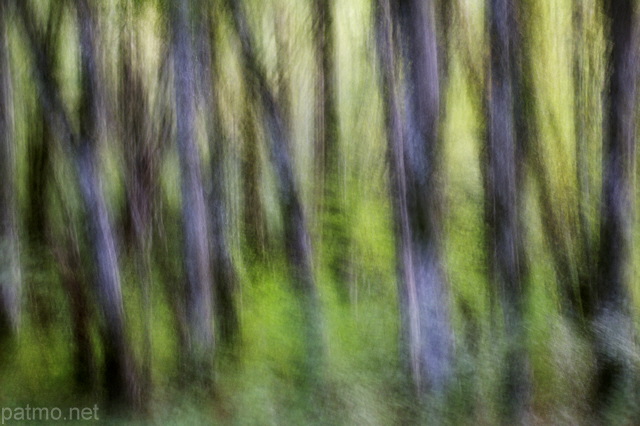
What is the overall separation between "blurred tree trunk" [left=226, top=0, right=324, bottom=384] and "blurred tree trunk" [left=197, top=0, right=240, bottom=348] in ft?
0.14

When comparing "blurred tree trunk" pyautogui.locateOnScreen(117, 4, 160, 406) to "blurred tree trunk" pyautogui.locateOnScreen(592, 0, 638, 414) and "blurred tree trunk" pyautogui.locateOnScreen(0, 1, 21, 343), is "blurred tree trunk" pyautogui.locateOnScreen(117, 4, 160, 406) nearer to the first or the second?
"blurred tree trunk" pyautogui.locateOnScreen(0, 1, 21, 343)

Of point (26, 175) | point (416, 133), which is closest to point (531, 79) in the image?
point (416, 133)

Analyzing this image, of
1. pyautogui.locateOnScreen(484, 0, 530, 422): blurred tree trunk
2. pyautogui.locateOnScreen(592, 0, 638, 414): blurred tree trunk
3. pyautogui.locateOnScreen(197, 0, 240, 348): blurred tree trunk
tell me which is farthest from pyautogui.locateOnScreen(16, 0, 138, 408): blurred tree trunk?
pyautogui.locateOnScreen(592, 0, 638, 414): blurred tree trunk

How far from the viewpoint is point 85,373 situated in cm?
95

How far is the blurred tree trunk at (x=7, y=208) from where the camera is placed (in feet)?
3.10

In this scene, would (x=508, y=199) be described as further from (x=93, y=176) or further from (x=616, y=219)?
(x=93, y=176)

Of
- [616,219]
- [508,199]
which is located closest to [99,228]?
[508,199]

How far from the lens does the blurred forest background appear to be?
3.00 feet

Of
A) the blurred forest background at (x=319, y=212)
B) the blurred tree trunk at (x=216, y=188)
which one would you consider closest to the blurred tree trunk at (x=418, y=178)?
the blurred forest background at (x=319, y=212)

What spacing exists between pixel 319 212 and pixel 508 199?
25 centimetres

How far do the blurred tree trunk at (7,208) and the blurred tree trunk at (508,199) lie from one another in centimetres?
64

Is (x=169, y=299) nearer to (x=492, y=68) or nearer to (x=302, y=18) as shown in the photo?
(x=302, y=18)

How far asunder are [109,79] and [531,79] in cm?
56

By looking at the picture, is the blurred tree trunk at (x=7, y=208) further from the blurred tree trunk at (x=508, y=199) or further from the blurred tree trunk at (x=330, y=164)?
the blurred tree trunk at (x=508, y=199)
